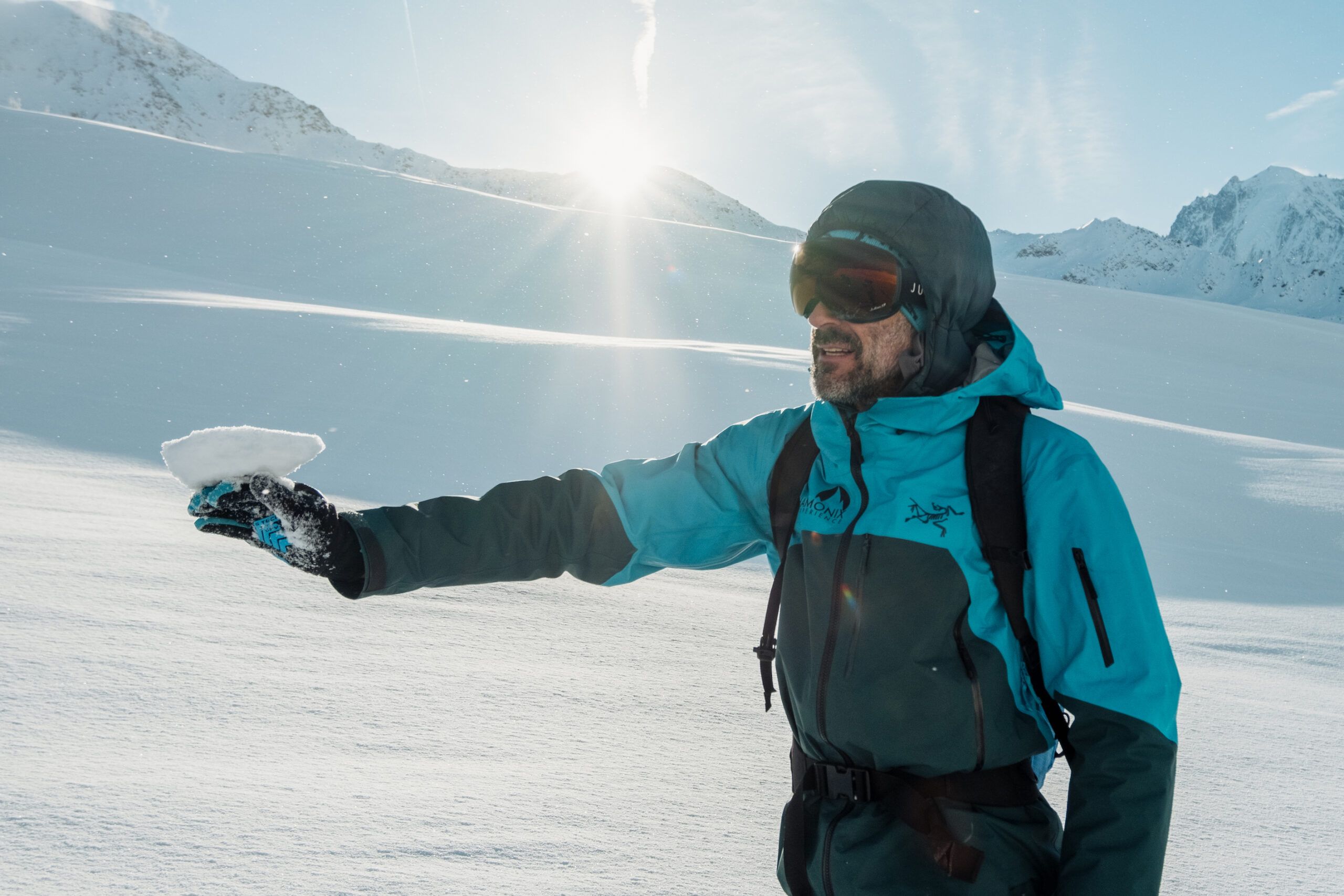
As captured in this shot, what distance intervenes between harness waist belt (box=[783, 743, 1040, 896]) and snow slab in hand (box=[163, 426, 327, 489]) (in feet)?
3.08

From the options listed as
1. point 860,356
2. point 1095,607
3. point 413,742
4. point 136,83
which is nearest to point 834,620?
point 1095,607

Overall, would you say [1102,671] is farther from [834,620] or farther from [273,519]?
[273,519]

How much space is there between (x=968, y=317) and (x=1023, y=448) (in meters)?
0.37

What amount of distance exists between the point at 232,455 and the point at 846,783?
105 cm

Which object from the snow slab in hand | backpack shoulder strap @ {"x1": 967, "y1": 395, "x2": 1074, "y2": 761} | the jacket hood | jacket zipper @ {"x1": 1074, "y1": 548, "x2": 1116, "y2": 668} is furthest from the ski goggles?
the snow slab in hand

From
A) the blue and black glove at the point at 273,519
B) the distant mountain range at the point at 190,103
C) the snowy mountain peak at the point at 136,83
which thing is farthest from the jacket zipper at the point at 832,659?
the snowy mountain peak at the point at 136,83

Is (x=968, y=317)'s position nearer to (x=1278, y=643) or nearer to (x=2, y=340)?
(x=1278, y=643)

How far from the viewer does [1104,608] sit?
119cm

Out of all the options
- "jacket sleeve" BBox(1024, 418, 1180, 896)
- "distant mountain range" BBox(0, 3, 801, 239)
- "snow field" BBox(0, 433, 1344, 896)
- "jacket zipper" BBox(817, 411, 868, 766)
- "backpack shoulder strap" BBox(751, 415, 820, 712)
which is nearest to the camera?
"jacket sleeve" BBox(1024, 418, 1180, 896)

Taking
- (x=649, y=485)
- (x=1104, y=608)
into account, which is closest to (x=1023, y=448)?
(x=1104, y=608)

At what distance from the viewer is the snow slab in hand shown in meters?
1.28

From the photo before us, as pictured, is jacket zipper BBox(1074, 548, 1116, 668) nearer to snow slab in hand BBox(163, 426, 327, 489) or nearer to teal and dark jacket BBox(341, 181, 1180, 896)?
teal and dark jacket BBox(341, 181, 1180, 896)

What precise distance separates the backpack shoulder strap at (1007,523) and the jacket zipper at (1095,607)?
0.07 metres

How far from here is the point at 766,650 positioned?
1.51 metres
